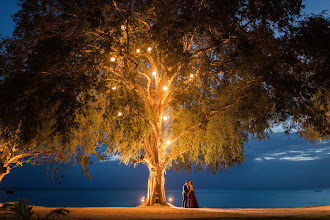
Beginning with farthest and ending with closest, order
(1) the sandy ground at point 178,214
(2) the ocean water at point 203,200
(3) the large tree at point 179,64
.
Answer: (2) the ocean water at point 203,200 → (3) the large tree at point 179,64 → (1) the sandy ground at point 178,214

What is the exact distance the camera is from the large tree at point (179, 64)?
1111 cm

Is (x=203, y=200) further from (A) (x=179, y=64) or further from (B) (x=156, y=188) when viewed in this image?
(A) (x=179, y=64)

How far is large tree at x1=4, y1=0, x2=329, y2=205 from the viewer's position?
11.1 metres

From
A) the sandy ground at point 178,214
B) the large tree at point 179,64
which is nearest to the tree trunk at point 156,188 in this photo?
the large tree at point 179,64

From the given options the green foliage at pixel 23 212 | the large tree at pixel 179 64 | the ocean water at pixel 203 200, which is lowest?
the ocean water at pixel 203 200

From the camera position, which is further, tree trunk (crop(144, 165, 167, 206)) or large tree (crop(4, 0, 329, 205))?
tree trunk (crop(144, 165, 167, 206))

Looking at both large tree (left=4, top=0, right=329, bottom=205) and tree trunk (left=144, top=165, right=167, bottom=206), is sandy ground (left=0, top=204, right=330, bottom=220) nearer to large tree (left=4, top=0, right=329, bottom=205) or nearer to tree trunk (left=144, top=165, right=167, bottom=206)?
large tree (left=4, top=0, right=329, bottom=205)

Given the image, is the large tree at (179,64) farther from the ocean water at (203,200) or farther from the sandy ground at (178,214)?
the ocean water at (203,200)

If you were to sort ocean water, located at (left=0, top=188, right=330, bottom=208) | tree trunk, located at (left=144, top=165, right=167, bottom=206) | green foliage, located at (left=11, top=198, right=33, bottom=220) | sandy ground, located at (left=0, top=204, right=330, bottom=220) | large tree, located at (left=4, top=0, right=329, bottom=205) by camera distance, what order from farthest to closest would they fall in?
1. ocean water, located at (left=0, top=188, right=330, bottom=208)
2. tree trunk, located at (left=144, top=165, right=167, bottom=206)
3. large tree, located at (left=4, top=0, right=329, bottom=205)
4. sandy ground, located at (left=0, top=204, right=330, bottom=220)
5. green foliage, located at (left=11, top=198, right=33, bottom=220)

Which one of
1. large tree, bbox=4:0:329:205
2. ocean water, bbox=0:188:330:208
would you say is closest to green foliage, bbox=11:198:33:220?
large tree, bbox=4:0:329:205

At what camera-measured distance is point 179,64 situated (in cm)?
1307

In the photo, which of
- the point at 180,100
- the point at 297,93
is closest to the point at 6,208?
the point at 180,100

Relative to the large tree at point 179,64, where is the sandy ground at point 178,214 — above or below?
below

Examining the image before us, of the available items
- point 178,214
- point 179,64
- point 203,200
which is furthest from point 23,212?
point 203,200
